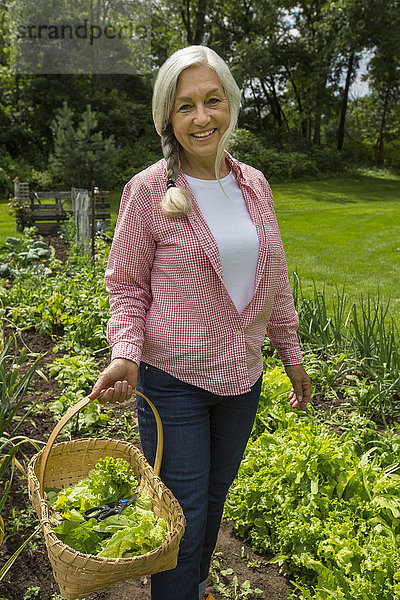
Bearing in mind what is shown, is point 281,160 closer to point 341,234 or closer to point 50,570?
point 341,234

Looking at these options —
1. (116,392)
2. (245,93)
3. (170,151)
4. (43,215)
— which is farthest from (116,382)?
(245,93)

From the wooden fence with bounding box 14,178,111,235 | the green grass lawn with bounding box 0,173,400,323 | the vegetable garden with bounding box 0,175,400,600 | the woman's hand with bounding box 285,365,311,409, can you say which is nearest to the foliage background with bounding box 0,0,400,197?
the green grass lawn with bounding box 0,173,400,323

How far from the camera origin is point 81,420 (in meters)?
3.14

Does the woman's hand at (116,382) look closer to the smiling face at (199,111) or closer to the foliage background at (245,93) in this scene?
the smiling face at (199,111)

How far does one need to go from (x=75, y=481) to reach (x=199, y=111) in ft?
3.94

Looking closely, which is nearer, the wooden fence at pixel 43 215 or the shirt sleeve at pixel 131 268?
the shirt sleeve at pixel 131 268

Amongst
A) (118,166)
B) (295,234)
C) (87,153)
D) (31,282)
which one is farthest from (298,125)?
(31,282)

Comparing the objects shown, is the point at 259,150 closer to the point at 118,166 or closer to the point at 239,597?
the point at 118,166

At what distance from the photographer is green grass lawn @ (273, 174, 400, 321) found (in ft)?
→ 22.5

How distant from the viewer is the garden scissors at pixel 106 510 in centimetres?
152

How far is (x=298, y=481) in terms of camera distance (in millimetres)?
2291

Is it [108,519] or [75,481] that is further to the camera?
[75,481]

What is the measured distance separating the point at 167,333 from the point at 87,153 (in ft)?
49.7

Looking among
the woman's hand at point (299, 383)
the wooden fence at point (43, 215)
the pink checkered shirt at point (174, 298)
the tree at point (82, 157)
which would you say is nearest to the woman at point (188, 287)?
the pink checkered shirt at point (174, 298)
